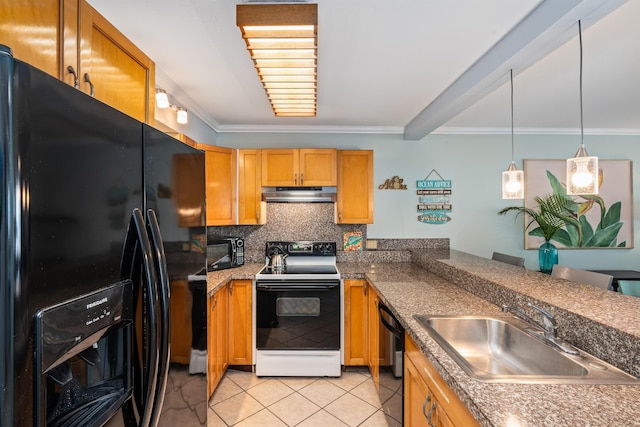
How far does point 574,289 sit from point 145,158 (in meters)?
2.07

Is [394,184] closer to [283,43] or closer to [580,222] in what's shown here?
[580,222]

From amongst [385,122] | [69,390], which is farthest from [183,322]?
[385,122]

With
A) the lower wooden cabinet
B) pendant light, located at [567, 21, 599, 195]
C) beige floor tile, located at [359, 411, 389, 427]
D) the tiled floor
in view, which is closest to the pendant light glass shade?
pendant light, located at [567, 21, 599, 195]

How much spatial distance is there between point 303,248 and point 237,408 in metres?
1.53

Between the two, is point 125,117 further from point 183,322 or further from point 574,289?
point 574,289

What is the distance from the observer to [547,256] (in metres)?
3.28

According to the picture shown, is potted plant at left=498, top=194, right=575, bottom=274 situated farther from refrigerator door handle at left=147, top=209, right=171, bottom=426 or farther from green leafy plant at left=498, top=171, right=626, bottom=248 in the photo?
refrigerator door handle at left=147, top=209, right=171, bottom=426

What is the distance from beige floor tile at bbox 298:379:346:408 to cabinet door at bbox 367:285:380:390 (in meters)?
0.31

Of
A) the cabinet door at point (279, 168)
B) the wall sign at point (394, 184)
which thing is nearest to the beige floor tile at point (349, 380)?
the cabinet door at point (279, 168)

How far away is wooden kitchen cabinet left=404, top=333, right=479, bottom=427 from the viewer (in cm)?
103

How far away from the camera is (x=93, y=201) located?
68cm

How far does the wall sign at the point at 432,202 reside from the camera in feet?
11.6

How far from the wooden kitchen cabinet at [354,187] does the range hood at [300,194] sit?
148mm

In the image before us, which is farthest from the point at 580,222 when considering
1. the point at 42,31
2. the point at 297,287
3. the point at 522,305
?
the point at 42,31
